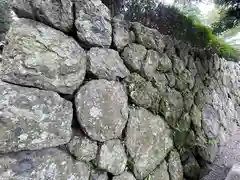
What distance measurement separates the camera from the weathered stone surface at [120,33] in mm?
1520

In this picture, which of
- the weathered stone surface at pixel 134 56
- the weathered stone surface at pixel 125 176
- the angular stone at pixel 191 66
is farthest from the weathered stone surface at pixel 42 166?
the angular stone at pixel 191 66

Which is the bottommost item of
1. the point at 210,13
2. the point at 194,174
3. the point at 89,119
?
the point at 194,174

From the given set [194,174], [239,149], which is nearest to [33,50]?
[194,174]

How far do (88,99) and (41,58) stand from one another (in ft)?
1.32

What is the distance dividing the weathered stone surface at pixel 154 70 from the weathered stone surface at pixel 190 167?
36.7 inches

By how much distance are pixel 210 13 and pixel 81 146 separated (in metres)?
2.83

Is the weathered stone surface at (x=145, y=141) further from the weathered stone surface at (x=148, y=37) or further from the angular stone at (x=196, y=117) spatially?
the angular stone at (x=196, y=117)

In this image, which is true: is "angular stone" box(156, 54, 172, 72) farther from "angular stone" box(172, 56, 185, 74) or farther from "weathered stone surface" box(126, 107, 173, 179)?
"weathered stone surface" box(126, 107, 173, 179)

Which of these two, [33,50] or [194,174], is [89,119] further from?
[194,174]

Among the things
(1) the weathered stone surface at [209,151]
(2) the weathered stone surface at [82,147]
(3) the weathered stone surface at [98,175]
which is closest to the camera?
(2) the weathered stone surface at [82,147]

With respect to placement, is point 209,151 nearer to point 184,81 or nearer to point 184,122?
point 184,122

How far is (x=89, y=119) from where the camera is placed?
1.22 m

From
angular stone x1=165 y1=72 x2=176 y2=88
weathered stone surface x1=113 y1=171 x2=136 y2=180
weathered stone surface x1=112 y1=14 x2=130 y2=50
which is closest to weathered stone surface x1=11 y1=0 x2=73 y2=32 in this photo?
weathered stone surface x1=112 y1=14 x2=130 y2=50

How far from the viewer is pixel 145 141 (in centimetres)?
161
